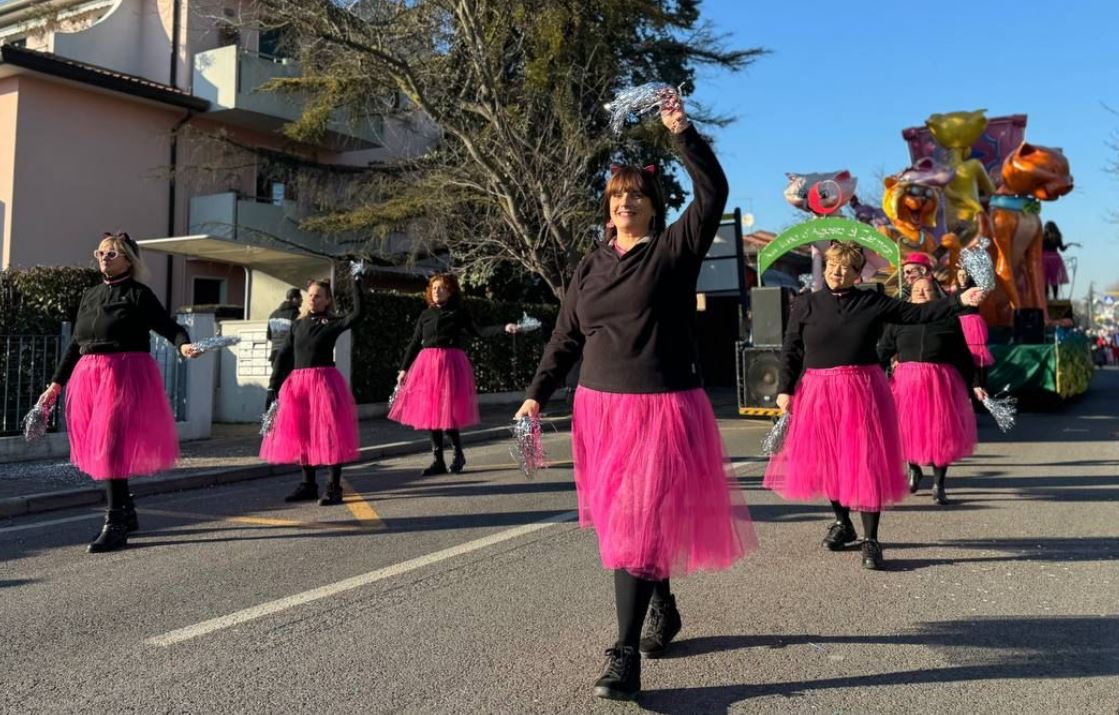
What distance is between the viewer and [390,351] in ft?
51.4

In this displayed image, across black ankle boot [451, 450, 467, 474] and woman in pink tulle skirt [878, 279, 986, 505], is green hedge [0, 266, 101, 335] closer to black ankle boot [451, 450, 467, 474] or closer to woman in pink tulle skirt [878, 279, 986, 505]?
black ankle boot [451, 450, 467, 474]

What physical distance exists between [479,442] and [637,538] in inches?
382

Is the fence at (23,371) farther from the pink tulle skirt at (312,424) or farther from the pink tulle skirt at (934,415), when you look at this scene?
→ the pink tulle skirt at (934,415)

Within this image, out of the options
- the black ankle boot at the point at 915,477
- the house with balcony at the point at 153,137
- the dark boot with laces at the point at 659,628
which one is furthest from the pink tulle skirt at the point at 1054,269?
the dark boot with laces at the point at 659,628

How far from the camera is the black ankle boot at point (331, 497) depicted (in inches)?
283

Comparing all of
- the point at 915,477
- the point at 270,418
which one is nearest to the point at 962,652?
the point at 915,477

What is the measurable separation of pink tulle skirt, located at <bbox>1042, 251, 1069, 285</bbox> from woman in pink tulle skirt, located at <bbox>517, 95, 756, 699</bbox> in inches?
1000

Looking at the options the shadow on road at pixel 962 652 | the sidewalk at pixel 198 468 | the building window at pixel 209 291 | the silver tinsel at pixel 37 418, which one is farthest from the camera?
the building window at pixel 209 291

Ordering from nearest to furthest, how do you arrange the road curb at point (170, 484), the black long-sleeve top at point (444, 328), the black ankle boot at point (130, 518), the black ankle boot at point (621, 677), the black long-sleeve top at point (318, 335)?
the black ankle boot at point (621, 677), the black ankle boot at point (130, 518), the black long-sleeve top at point (318, 335), the road curb at point (170, 484), the black long-sleeve top at point (444, 328)

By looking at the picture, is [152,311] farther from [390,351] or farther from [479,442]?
[390,351]

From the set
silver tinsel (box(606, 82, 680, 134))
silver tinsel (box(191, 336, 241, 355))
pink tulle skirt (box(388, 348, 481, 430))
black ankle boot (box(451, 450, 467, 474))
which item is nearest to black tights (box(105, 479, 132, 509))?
silver tinsel (box(191, 336, 241, 355))

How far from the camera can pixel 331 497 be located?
721 centimetres

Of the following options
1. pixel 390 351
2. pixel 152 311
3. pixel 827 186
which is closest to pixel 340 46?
pixel 390 351

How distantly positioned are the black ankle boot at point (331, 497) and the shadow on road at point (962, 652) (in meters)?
4.23
